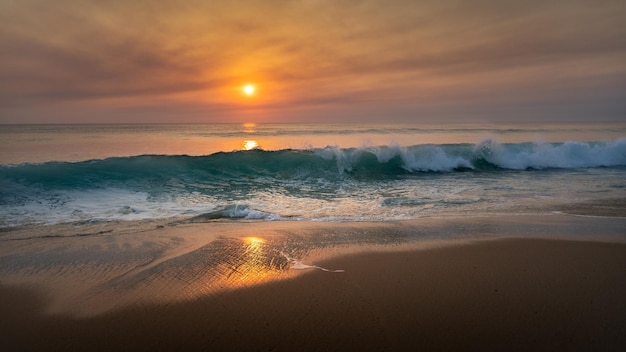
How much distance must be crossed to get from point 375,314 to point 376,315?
0.02 metres

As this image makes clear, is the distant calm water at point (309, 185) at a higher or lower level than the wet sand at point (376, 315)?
higher

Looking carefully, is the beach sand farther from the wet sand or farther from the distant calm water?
the distant calm water

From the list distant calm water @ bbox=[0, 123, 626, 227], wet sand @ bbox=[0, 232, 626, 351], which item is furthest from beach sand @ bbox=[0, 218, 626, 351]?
distant calm water @ bbox=[0, 123, 626, 227]

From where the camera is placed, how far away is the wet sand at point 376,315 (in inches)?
112

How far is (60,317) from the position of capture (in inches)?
131

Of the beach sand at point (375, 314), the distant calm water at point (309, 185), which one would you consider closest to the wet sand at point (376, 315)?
the beach sand at point (375, 314)

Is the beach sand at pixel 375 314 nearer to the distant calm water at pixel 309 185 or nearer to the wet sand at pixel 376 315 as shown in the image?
the wet sand at pixel 376 315

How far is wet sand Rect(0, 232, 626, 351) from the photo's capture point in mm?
2834

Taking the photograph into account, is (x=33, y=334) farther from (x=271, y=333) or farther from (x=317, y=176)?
(x=317, y=176)

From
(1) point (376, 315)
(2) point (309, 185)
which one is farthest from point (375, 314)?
(2) point (309, 185)

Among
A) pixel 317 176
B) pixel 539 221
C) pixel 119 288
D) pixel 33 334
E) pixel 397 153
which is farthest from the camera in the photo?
pixel 397 153

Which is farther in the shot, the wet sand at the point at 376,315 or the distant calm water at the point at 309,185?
the distant calm water at the point at 309,185

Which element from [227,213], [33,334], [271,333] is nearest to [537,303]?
[271,333]

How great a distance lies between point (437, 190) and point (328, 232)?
5987mm
